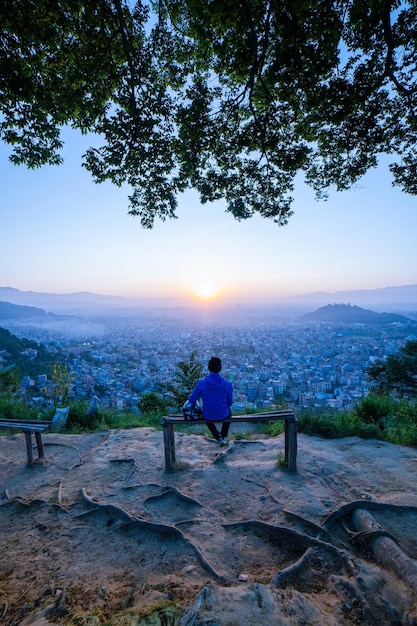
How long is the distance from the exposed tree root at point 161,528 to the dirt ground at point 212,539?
1cm

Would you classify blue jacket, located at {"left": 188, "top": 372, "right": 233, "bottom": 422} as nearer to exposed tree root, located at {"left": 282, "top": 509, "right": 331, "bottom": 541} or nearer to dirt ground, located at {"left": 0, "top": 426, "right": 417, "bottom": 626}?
dirt ground, located at {"left": 0, "top": 426, "right": 417, "bottom": 626}

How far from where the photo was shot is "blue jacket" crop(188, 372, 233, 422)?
4871 millimetres

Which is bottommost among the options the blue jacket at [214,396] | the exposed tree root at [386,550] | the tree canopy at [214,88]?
the exposed tree root at [386,550]

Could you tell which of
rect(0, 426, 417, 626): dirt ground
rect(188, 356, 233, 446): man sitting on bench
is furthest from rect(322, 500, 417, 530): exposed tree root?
rect(188, 356, 233, 446): man sitting on bench

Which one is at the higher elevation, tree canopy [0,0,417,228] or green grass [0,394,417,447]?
tree canopy [0,0,417,228]

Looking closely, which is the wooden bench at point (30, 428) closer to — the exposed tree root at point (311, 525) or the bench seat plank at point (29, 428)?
the bench seat plank at point (29, 428)

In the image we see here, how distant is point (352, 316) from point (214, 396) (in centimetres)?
8280

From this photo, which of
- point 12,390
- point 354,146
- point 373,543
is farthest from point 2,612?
point 12,390

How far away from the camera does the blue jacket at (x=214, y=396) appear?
4871 mm

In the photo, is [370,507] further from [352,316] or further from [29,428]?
[352,316]

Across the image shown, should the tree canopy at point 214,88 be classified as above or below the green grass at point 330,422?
above

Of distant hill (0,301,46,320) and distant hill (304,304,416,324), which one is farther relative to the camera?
distant hill (0,301,46,320)

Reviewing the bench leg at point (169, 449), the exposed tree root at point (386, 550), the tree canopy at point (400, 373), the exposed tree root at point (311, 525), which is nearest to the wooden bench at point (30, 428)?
the bench leg at point (169, 449)

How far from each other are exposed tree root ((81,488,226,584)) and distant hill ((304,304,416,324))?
240ft
